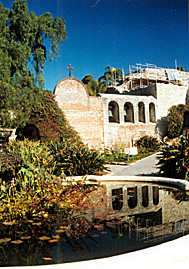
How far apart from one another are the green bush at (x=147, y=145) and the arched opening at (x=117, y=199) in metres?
14.1

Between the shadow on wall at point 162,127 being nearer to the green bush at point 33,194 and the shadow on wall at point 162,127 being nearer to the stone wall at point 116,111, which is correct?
the stone wall at point 116,111

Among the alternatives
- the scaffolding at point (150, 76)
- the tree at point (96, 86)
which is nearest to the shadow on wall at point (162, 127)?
the scaffolding at point (150, 76)

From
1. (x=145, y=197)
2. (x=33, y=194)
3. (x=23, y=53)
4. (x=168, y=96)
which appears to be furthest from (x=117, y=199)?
(x=168, y=96)

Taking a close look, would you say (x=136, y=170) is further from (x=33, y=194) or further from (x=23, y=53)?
(x=23, y=53)

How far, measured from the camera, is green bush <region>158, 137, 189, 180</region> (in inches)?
291

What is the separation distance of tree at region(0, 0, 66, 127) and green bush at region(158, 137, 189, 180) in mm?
10276

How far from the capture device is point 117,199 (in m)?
4.75

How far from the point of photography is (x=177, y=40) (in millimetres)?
16859

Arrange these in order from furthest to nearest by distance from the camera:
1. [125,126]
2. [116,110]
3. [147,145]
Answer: [116,110], [125,126], [147,145]

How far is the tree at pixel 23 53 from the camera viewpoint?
15.6 m

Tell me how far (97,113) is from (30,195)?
654 inches

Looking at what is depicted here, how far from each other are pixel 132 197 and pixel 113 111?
17.8 metres

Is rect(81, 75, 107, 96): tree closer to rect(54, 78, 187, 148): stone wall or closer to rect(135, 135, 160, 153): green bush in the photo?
rect(54, 78, 187, 148): stone wall

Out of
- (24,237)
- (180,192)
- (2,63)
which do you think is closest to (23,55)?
(2,63)
